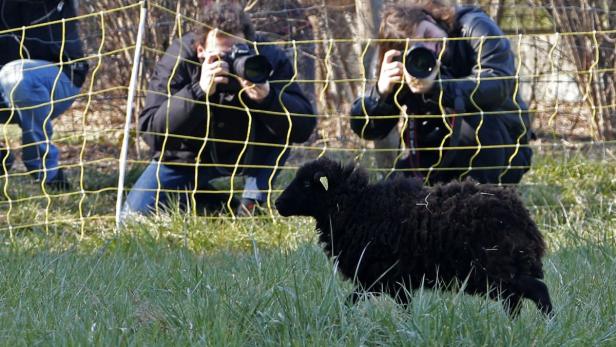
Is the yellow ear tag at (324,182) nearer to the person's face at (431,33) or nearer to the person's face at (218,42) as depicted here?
the person's face at (431,33)

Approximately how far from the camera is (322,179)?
3848 millimetres

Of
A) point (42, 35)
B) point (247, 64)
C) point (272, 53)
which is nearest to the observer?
point (247, 64)

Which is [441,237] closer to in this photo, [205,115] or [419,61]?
[419,61]

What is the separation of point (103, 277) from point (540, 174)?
3.96 meters

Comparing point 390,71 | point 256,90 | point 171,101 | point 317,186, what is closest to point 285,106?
point 256,90

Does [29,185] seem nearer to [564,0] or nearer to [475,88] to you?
[475,88]

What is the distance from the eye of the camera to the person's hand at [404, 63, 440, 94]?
5559mm

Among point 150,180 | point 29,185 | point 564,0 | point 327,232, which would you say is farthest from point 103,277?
point 564,0

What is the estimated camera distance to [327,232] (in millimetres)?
3922

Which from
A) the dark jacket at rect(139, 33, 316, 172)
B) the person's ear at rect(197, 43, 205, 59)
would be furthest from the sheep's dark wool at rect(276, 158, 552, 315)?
Answer: the person's ear at rect(197, 43, 205, 59)

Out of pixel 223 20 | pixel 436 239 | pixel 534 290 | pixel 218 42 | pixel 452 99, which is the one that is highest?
pixel 223 20

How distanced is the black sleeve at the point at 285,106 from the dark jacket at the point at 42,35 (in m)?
1.36

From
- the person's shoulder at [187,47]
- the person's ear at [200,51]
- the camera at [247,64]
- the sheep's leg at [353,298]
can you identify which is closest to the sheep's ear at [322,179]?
the sheep's leg at [353,298]

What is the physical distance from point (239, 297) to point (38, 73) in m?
3.67
